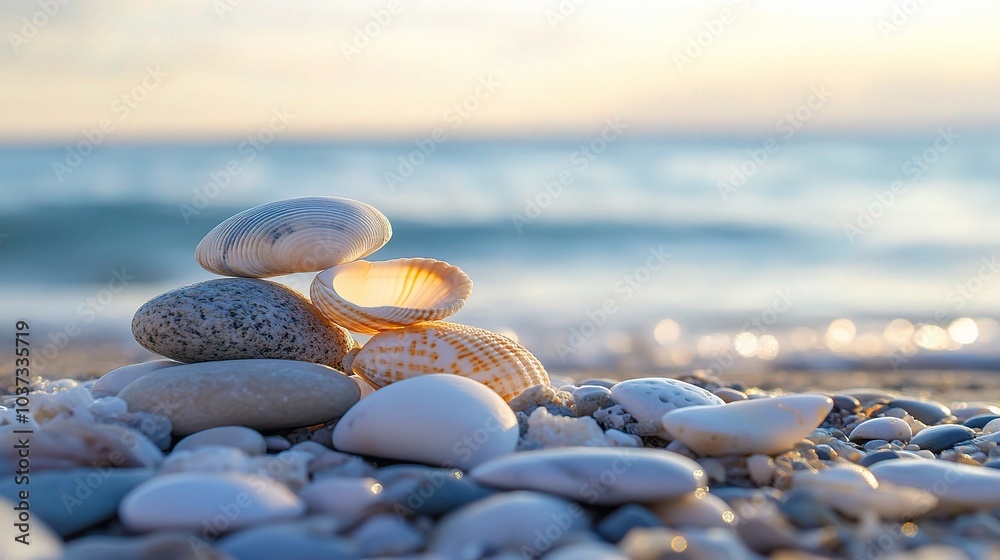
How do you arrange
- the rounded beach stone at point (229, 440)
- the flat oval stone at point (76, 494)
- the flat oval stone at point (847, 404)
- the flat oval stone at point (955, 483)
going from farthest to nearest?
the flat oval stone at point (847, 404) < the rounded beach stone at point (229, 440) < the flat oval stone at point (955, 483) < the flat oval stone at point (76, 494)

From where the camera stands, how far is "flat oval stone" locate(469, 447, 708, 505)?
2287mm

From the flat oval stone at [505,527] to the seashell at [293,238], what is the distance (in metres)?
1.72

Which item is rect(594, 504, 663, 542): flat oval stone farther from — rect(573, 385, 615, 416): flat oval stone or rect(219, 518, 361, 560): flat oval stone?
rect(573, 385, 615, 416): flat oval stone

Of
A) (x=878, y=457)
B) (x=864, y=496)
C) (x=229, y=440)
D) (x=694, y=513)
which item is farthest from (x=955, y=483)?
(x=229, y=440)

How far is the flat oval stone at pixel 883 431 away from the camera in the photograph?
3639 millimetres

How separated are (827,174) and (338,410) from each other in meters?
19.8

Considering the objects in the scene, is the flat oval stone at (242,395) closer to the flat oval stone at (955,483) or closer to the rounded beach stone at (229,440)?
the rounded beach stone at (229,440)

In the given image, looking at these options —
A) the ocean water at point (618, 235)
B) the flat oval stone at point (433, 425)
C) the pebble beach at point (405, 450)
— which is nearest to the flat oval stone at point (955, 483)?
the pebble beach at point (405, 450)

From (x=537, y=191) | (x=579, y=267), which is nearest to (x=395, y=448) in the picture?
(x=579, y=267)

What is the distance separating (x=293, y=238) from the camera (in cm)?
362

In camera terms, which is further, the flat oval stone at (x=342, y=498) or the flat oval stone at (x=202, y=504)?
the flat oval stone at (x=342, y=498)

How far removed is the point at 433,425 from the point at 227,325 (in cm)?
119

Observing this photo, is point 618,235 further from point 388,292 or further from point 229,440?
point 229,440

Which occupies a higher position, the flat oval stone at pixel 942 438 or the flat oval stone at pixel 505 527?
the flat oval stone at pixel 505 527
